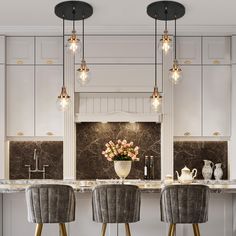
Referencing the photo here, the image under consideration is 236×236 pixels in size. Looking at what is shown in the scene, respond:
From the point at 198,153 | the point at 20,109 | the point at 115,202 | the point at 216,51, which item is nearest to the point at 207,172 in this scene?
the point at 198,153

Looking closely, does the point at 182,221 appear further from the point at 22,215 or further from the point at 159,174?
the point at 159,174

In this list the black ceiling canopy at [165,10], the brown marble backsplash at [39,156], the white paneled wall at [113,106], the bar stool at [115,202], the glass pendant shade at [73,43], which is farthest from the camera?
the brown marble backsplash at [39,156]

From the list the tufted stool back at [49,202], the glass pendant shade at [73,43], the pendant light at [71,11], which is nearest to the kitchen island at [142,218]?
the tufted stool back at [49,202]

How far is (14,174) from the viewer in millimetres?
5441

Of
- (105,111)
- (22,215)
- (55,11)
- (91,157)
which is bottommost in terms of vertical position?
(22,215)

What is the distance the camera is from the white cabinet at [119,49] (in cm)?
520

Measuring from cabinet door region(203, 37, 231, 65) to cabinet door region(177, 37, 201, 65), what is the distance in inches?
3.6

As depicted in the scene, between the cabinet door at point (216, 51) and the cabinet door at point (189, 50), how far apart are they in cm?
9

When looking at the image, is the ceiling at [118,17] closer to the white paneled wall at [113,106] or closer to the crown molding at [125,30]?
the crown molding at [125,30]

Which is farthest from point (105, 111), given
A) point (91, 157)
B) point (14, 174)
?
point (14, 174)

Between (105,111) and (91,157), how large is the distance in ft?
2.30

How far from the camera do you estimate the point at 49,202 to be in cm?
328

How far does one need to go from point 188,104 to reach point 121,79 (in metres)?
0.92

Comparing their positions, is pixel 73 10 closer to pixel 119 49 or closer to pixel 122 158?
pixel 119 49
